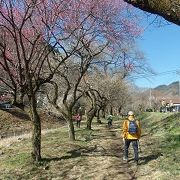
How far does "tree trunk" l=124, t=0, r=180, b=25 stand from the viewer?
5.21 m

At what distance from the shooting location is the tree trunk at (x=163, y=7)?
5.21 metres

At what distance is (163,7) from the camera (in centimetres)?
528

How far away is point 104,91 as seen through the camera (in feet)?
173

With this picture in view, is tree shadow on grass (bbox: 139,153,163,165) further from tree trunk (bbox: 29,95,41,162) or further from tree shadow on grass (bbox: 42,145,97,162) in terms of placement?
tree trunk (bbox: 29,95,41,162)

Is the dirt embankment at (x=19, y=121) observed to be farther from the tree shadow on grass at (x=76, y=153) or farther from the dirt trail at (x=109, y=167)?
the dirt trail at (x=109, y=167)

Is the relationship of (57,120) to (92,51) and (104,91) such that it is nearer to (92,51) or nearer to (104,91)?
(104,91)

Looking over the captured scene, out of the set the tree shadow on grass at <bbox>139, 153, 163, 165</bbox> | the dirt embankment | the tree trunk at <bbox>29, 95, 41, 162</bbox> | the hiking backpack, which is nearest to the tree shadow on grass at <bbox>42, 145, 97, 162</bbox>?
the tree trunk at <bbox>29, 95, 41, 162</bbox>

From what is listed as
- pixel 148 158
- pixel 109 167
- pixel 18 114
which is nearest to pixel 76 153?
pixel 148 158

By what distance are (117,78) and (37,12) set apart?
123ft

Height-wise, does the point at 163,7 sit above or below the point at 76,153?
above

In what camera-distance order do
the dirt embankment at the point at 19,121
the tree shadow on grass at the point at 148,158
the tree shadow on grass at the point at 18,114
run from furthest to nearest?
the tree shadow on grass at the point at 18,114 → the dirt embankment at the point at 19,121 → the tree shadow on grass at the point at 148,158

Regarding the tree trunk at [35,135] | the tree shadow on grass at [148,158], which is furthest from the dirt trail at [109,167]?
the tree trunk at [35,135]

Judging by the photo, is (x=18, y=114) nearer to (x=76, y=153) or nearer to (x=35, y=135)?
(x=76, y=153)

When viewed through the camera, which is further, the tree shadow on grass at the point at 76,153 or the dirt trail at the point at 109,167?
the tree shadow on grass at the point at 76,153
